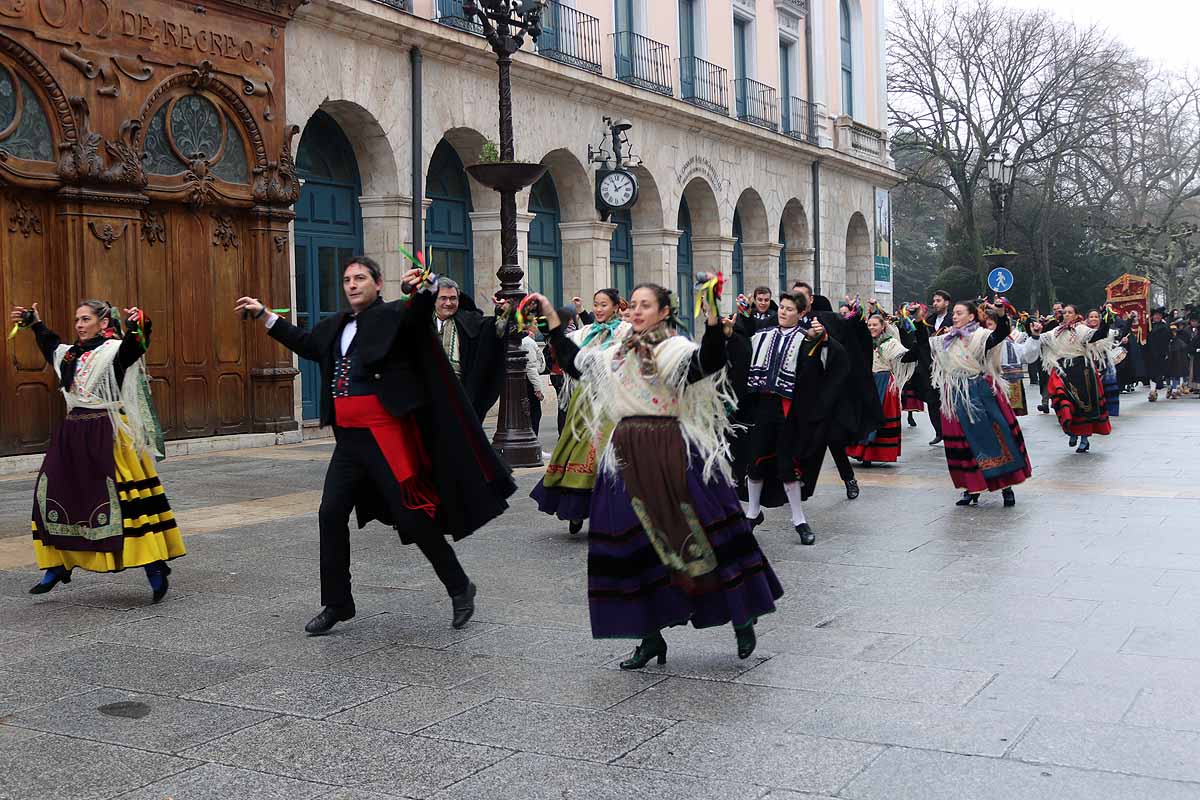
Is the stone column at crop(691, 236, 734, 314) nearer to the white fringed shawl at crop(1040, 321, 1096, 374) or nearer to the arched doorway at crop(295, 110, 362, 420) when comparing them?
the arched doorway at crop(295, 110, 362, 420)

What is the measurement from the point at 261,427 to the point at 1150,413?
49.0ft

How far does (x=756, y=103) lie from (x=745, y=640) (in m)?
24.9

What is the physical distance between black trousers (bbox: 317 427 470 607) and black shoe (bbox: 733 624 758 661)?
176 cm

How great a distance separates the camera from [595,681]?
17.7 feet

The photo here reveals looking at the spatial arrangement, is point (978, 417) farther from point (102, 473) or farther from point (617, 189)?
point (617, 189)

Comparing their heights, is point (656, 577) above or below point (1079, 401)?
below

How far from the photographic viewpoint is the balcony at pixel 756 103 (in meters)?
28.6

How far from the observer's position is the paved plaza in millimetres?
4227

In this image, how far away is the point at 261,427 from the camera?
1588cm

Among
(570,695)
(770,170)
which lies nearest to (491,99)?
(770,170)

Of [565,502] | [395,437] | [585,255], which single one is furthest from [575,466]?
[585,255]

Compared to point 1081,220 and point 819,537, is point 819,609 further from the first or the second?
point 1081,220

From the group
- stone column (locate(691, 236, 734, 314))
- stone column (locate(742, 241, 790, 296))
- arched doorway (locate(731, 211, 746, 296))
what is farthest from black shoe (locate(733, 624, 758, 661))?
arched doorway (locate(731, 211, 746, 296))

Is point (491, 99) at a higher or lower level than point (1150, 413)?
higher
